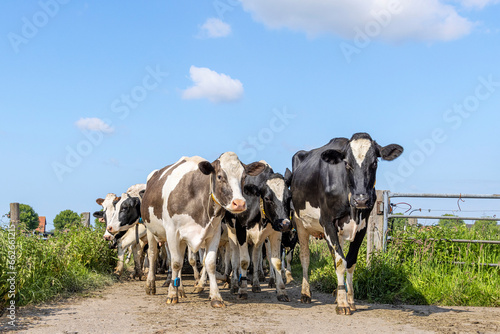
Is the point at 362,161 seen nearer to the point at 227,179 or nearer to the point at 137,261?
the point at 227,179

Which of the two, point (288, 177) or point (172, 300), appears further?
point (288, 177)

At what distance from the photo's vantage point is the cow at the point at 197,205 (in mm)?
7492

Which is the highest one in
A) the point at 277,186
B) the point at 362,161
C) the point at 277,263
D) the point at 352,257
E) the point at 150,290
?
the point at 362,161

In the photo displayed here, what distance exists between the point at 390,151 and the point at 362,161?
2.50ft

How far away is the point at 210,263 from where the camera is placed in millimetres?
7809

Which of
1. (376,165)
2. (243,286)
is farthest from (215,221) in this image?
(376,165)

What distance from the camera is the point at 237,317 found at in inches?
275

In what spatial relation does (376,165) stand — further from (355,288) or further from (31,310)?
(31,310)

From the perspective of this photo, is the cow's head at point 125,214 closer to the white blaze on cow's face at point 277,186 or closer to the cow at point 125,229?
the cow at point 125,229

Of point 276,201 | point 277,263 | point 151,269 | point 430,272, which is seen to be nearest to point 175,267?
point 151,269

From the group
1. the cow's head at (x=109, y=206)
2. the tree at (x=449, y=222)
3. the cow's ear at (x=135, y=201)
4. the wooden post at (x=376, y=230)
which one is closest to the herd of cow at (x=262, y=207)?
the cow's ear at (x=135, y=201)

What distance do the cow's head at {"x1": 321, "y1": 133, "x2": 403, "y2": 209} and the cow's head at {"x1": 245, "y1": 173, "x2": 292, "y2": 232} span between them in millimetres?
1176

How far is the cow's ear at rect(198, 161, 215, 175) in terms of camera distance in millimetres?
7504

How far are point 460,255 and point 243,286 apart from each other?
13.8 feet
